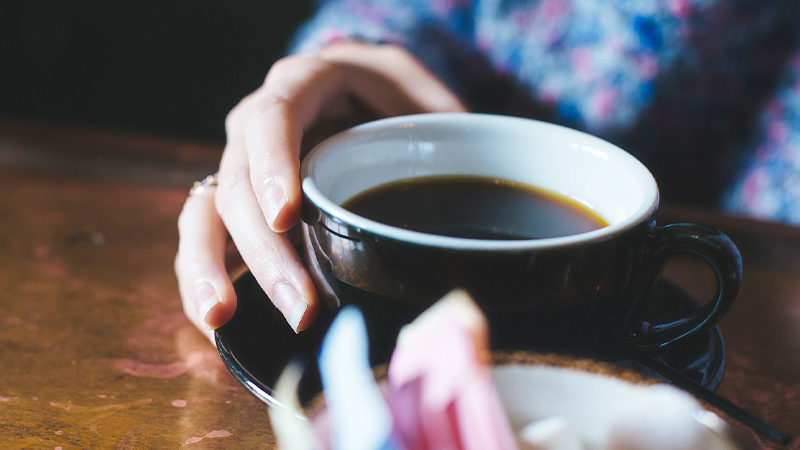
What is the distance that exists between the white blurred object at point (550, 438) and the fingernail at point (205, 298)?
24 centimetres

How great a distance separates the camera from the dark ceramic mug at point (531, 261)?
0.25 meters

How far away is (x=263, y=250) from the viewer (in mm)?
379

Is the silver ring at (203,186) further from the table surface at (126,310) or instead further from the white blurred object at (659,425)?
the white blurred object at (659,425)

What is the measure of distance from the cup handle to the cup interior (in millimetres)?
35

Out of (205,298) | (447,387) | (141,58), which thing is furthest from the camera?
(141,58)

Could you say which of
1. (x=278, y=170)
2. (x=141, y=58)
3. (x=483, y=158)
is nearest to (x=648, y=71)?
(x=483, y=158)

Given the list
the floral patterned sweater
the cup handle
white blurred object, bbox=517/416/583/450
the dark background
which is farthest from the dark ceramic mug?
the dark background

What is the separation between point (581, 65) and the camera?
34.4 inches

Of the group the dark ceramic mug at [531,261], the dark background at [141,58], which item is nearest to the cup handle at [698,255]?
the dark ceramic mug at [531,261]

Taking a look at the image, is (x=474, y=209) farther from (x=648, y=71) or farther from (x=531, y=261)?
(x=648, y=71)

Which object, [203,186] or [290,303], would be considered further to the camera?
[203,186]

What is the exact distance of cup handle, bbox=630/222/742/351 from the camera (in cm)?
29

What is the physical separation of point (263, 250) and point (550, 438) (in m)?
0.26

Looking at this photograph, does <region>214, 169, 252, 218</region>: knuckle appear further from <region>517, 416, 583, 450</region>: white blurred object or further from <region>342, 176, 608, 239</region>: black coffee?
<region>517, 416, 583, 450</region>: white blurred object
